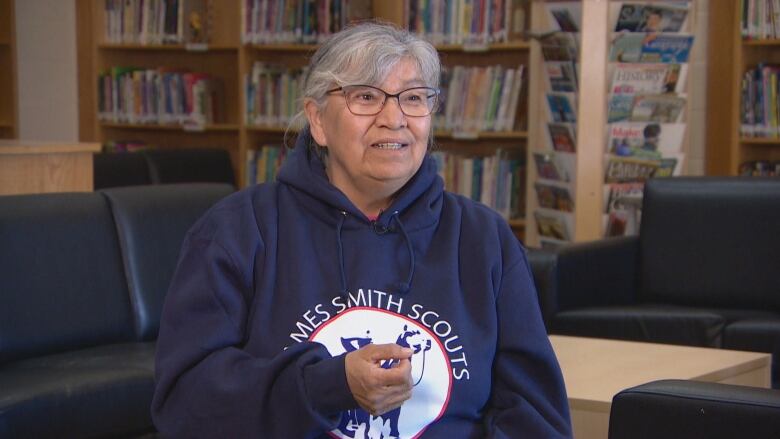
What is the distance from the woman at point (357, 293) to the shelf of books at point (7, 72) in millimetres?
5804

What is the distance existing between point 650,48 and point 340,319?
10.8ft

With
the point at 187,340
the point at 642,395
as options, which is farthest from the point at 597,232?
the point at 187,340

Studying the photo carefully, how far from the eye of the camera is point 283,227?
197 cm

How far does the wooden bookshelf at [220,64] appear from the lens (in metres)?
6.19

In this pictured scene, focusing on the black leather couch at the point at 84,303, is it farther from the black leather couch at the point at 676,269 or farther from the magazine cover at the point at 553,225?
the magazine cover at the point at 553,225

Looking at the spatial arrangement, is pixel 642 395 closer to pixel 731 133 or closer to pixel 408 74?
pixel 408 74

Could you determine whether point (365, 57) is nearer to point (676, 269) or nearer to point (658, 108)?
point (676, 269)

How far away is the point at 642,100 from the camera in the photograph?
16.1 ft

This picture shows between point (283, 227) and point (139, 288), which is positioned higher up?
point (283, 227)

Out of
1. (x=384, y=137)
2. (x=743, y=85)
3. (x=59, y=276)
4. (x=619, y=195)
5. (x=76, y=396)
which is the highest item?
(x=743, y=85)

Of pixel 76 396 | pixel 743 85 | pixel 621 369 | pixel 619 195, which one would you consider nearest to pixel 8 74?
pixel 619 195

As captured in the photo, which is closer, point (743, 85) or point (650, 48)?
point (650, 48)

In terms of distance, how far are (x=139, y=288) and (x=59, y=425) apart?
73 cm

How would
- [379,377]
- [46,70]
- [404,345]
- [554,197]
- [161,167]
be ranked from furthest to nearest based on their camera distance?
[46,70] < [161,167] < [554,197] < [404,345] < [379,377]
